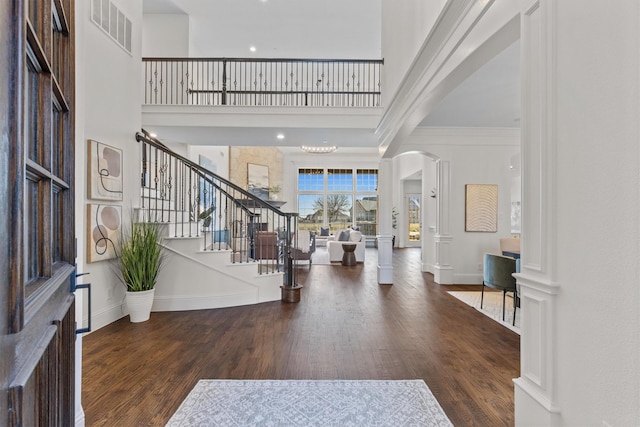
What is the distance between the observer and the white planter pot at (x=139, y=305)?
3621mm

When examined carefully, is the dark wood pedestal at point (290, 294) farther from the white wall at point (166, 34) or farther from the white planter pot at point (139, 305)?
the white wall at point (166, 34)

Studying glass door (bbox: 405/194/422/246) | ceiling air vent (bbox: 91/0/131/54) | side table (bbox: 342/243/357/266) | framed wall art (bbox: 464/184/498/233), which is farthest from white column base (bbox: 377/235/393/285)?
glass door (bbox: 405/194/422/246)

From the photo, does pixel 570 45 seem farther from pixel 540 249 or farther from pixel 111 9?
pixel 111 9

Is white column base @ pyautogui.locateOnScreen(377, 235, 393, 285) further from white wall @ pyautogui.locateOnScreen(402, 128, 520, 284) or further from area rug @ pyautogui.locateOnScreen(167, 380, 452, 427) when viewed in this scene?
area rug @ pyautogui.locateOnScreen(167, 380, 452, 427)

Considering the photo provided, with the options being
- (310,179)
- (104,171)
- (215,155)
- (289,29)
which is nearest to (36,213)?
(104,171)

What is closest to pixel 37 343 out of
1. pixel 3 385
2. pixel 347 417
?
pixel 3 385

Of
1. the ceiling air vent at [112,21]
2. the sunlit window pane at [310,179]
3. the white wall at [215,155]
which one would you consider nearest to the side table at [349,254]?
the white wall at [215,155]

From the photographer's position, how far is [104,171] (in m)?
3.57

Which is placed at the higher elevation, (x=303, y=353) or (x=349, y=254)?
(x=349, y=254)

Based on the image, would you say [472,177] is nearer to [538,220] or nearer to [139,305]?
[538,220]

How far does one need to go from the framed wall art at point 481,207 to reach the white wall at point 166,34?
6.84 meters

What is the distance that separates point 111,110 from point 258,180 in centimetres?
797

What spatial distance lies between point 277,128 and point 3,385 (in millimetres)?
5476

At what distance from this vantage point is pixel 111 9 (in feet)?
12.2
